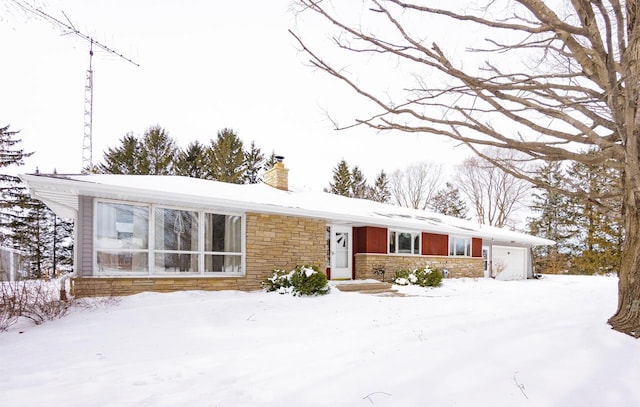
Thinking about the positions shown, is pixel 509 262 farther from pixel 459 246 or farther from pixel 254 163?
pixel 254 163

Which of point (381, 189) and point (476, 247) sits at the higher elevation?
point (381, 189)

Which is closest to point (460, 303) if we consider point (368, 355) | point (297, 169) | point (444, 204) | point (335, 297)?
point (335, 297)

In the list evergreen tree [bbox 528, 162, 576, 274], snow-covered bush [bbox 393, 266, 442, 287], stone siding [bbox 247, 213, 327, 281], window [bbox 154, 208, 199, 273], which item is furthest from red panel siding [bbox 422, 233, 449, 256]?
evergreen tree [bbox 528, 162, 576, 274]

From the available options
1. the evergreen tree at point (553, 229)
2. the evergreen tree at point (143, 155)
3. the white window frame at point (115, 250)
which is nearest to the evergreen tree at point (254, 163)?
the evergreen tree at point (143, 155)

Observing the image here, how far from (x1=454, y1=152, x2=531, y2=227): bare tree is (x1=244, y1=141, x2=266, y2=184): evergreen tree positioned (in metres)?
17.0

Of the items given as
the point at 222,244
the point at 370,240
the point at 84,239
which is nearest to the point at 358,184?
the point at 370,240

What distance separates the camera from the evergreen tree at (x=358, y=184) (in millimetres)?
34281

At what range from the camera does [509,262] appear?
19.3m

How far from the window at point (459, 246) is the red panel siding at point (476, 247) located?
24cm

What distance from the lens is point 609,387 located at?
3.16 metres

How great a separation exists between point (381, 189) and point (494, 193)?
10.2m

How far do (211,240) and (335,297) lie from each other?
356cm

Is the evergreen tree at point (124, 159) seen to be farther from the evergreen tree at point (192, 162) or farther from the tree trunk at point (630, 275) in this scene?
the tree trunk at point (630, 275)

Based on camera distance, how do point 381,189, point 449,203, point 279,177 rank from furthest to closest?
point 381,189, point 449,203, point 279,177
